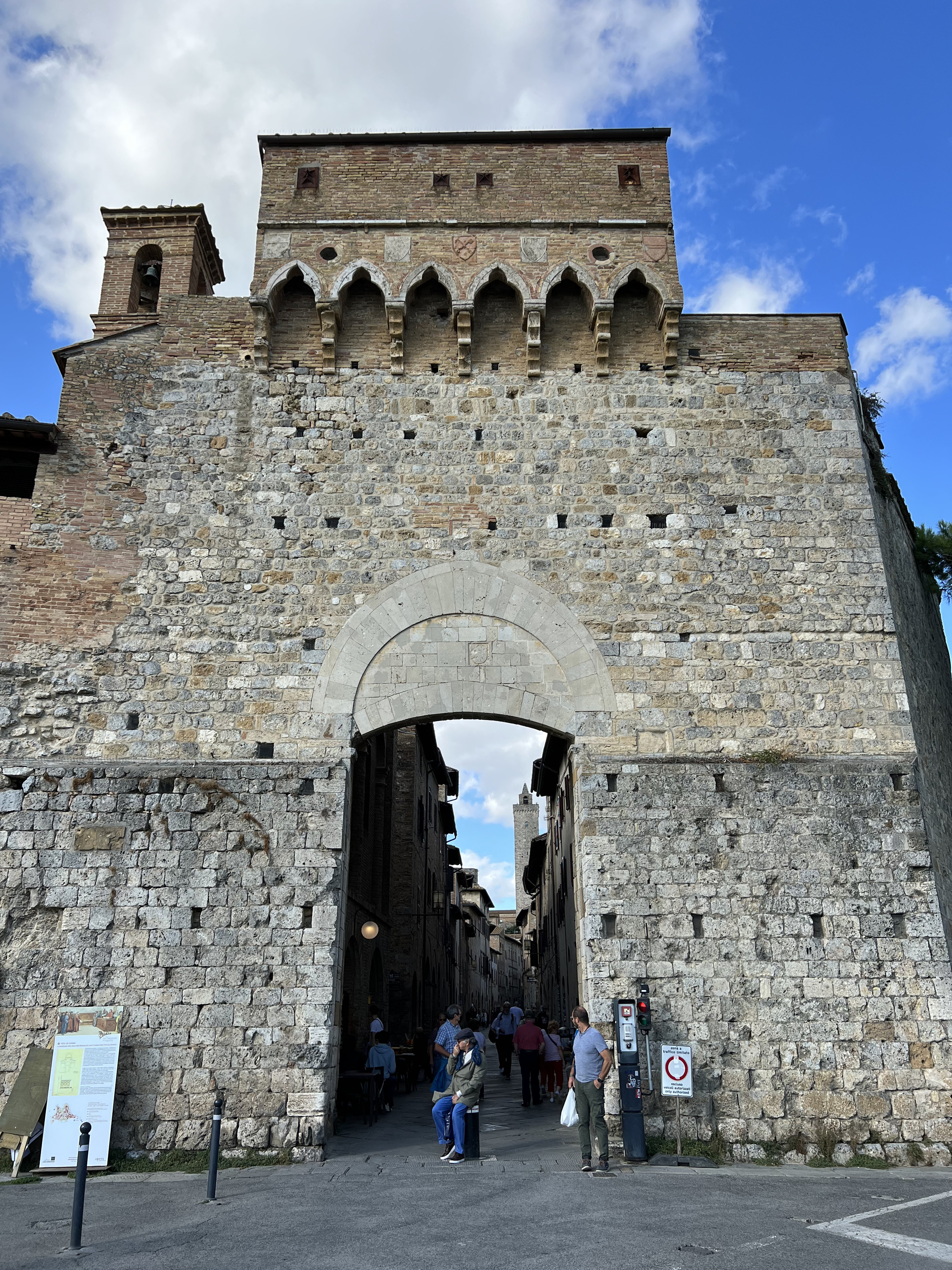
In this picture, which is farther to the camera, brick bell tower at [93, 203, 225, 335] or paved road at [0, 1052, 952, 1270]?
brick bell tower at [93, 203, 225, 335]

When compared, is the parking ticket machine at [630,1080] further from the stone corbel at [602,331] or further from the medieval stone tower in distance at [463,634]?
the stone corbel at [602,331]

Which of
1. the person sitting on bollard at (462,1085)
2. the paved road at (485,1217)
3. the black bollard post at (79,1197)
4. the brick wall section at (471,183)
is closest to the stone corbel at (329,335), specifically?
the brick wall section at (471,183)

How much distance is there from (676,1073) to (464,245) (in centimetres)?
1056

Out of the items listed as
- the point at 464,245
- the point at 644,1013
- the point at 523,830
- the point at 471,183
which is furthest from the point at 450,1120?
the point at 523,830

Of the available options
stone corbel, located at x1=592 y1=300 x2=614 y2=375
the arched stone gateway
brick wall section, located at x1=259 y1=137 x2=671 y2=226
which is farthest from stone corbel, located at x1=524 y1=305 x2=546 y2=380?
the arched stone gateway

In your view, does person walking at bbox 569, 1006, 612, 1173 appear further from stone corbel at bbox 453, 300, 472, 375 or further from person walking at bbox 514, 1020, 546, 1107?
stone corbel at bbox 453, 300, 472, 375

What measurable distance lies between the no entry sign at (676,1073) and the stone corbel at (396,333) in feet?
29.1

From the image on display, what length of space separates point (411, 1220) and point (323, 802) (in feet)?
14.8

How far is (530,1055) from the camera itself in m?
13.2

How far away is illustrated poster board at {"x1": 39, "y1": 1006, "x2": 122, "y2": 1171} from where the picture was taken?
26.9 ft

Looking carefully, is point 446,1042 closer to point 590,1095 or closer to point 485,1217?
point 590,1095

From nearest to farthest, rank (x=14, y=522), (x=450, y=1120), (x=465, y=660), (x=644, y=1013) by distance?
(x=644, y=1013), (x=450, y=1120), (x=465, y=660), (x=14, y=522)

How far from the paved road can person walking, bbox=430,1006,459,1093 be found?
3.60ft

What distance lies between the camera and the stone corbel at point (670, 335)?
11.8 metres
